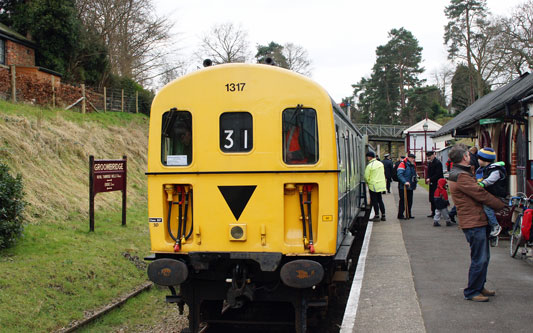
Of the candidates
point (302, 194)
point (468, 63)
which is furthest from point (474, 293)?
point (468, 63)

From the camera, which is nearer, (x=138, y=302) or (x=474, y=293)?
(x=474, y=293)

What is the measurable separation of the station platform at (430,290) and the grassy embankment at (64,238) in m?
3.53

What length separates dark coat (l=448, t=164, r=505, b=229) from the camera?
5.86 m

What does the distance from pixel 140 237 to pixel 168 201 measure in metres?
6.59

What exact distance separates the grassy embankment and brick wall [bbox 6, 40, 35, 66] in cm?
789

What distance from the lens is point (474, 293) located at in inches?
243

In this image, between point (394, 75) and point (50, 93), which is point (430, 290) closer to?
point (50, 93)

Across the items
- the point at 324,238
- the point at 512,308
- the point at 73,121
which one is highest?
the point at 73,121

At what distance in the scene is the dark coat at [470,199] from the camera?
5.86 meters

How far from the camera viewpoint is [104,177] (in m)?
11.9

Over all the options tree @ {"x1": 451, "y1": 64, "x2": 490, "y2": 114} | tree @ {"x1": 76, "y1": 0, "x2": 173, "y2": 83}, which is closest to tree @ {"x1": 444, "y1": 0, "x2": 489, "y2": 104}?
tree @ {"x1": 451, "y1": 64, "x2": 490, "y2": 114}

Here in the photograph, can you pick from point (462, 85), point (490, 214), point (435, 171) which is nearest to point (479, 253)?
point (490, 214)

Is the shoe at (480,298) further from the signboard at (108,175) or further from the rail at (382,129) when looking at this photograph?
the rail at (382,129)

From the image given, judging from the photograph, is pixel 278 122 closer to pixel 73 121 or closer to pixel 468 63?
pixel 73 121
